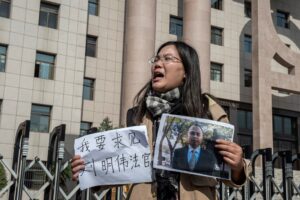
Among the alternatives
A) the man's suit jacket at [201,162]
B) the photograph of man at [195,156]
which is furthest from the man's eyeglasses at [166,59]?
the man's suit jacket at [201,162]

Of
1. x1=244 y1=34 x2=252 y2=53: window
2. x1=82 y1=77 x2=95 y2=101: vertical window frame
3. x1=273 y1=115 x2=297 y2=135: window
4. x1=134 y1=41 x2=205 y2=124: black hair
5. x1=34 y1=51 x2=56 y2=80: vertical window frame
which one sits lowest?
x1=134 y1=41 x2=205 y2=124: black hair

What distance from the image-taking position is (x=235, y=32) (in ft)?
91.9

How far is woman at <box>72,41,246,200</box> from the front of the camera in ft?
7.32

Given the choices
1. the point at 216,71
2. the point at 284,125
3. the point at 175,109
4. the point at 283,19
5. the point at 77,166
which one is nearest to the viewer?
the point at 175,109

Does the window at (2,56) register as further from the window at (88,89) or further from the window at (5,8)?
the window at (88,89)

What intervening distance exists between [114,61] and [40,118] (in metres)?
5.59

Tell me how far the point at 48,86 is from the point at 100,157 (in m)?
19.2

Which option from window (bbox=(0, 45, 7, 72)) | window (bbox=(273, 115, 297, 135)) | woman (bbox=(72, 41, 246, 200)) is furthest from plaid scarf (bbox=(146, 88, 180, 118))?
window (bbox=(273, 115, 297, 135))

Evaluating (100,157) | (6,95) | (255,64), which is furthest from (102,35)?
(100,157)

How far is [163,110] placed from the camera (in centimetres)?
240

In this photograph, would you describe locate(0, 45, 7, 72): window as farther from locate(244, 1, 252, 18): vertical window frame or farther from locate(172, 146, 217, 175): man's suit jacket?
locate(172, 146, 217, 175): man's suit jacket

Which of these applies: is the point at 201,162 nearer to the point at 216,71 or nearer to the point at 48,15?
the point at 48,15

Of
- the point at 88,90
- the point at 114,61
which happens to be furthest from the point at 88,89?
the point at 114,61

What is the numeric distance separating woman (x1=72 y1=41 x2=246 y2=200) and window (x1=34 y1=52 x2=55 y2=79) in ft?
64.2
